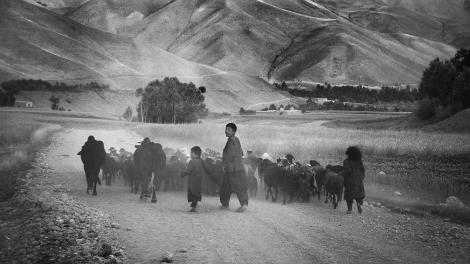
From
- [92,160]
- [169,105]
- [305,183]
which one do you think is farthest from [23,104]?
[305,183]

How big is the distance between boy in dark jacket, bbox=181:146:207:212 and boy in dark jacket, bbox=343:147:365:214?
459 cm

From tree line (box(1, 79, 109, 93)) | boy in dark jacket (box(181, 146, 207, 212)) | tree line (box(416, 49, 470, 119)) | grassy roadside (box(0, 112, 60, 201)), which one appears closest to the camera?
boy in dark jacket (box(181, 146, 207, 212))

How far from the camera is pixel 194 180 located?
15109mm

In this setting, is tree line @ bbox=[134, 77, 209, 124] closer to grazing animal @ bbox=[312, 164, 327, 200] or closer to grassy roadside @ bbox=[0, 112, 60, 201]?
grassy roadside @ bbox=[0, 112, 60, 201]

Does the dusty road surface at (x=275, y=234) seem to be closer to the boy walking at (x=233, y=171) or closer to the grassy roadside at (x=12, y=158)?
the boy walking at (x=233, y=171)

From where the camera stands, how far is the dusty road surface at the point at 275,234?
33.6ft

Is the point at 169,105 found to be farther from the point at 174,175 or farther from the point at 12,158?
the point at 174,175

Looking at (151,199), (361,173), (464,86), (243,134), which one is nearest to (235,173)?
(151,199)

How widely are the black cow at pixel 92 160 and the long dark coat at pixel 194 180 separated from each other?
3879 mm

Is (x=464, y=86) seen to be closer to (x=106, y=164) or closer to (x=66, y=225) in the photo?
(x=106, y=164)

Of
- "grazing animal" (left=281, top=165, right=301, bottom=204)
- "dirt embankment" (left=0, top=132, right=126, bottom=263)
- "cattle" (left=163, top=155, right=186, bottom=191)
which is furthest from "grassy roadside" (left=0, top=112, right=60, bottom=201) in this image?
"grazing animal" (left=281, top=165, right=301, bottom=204)

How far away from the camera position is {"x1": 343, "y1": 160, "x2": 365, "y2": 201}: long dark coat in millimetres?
15570

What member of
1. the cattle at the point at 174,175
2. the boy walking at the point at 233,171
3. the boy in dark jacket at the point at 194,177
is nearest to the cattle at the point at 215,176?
the cattle at the point at 174,175

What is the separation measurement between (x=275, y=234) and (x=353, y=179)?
4.78 metres
